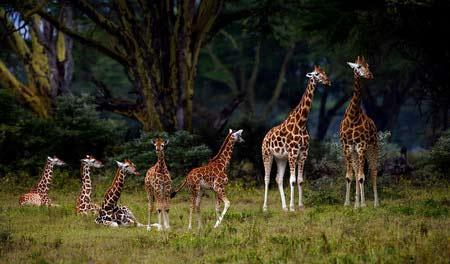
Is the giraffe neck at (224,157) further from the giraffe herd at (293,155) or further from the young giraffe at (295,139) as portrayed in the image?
the young giraffe at (295,139)

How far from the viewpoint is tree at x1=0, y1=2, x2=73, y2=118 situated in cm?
2852

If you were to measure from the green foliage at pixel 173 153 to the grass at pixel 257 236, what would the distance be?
16.6ft

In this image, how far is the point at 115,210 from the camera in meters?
16.5

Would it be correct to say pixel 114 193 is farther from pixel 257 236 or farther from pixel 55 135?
pixel 55 135

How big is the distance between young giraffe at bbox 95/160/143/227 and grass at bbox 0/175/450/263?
355mm

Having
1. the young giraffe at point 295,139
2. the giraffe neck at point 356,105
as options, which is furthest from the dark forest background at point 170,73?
the young giraffe at point 295,139

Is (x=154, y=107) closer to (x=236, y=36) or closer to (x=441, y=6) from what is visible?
(x=441, y=6)

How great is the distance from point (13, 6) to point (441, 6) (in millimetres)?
11840

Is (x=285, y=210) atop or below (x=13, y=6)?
below

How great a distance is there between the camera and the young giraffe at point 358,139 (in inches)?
682

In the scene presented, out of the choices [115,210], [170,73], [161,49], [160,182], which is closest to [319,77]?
[160,182]

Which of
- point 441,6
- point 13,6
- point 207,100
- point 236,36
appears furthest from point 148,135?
point 207,100

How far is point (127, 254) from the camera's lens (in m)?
13.2

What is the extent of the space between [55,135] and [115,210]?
1025cm
